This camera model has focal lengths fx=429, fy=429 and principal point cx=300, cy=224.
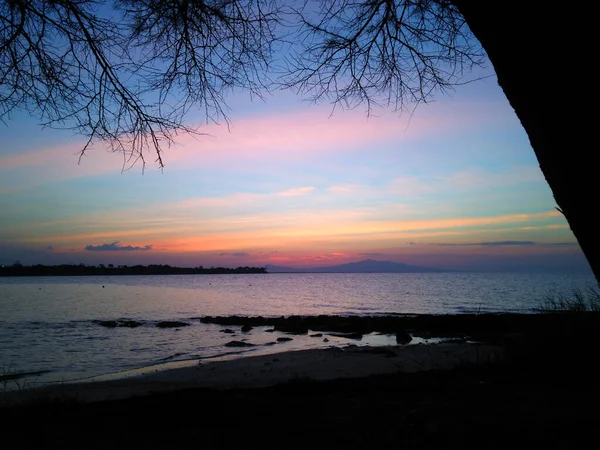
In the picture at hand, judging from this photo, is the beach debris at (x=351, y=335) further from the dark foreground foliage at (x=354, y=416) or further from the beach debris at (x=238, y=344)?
the dark foreground foliage at (x=354, y=416)

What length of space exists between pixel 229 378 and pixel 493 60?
1044 centimetres

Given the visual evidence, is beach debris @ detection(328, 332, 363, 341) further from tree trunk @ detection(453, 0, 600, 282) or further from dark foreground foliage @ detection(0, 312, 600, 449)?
tree trunk @ detection(453, 0, 600, 282)

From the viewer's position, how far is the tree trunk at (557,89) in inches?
56.1

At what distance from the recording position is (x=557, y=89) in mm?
1473

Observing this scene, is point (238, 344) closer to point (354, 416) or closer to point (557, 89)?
point (354, 416)

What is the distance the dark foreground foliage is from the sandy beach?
6.79 ft

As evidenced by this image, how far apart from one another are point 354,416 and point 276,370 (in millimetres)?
7135

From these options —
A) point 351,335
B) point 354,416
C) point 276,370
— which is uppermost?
point 354,416

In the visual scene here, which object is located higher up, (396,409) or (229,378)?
(396,409)

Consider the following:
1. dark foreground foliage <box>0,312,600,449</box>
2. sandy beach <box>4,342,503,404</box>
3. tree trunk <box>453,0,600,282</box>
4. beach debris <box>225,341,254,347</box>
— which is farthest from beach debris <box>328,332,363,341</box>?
tree trunk <box>453,0,600,282</box>

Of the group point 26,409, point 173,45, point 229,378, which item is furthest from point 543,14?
point 229,378

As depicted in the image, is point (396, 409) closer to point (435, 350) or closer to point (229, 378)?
point (229, 378)

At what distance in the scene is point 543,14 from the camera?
1.51 meters

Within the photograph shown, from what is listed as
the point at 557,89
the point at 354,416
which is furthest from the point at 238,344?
the point at 557,89
